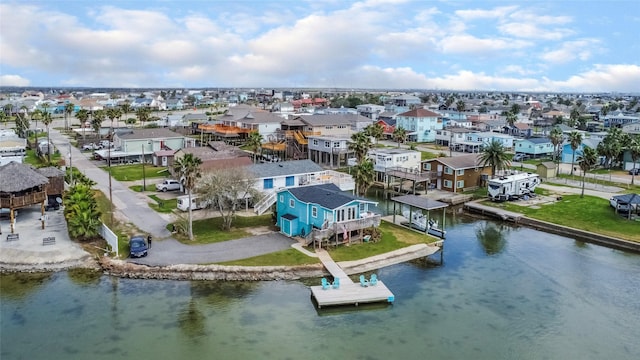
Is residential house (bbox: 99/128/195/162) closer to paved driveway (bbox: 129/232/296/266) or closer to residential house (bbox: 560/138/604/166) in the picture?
paved driveway (bbox: 129/232/296/266)

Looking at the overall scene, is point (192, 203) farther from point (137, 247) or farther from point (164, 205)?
point (137, 247)

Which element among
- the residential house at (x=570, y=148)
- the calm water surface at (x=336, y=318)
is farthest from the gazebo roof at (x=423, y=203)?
the residential house at (x=570, y=148)

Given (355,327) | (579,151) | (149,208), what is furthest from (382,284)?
(579,151)

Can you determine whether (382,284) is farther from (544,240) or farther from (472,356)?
(544,240)

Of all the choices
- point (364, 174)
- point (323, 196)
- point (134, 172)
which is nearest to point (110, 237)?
point (323, 196)

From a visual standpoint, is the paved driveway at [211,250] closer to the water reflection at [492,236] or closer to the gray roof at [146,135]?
the water reflection at [492,236]
